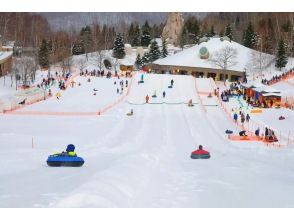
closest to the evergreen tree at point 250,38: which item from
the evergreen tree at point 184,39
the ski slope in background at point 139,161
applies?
the evergreen tree at point 184,39

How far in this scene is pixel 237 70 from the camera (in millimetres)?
64938

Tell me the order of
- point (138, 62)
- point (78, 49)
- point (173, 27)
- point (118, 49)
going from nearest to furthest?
point (138, 62) < point (118, 49) < point (78, 49) < point (173, 27)

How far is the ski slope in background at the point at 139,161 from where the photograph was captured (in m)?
13.5

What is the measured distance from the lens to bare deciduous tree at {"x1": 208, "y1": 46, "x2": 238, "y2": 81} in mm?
66125

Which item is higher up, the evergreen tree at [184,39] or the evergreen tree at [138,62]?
the evergreen tree at [184,39]

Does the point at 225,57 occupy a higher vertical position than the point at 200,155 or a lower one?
higher

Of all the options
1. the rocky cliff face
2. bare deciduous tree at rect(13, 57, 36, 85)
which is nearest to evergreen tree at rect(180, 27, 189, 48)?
the rocky cliff face

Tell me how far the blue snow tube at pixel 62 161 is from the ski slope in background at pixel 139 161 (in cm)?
36

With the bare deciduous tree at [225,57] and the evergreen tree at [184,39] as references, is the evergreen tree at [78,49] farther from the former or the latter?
the bare deciduous tree at [225,57]

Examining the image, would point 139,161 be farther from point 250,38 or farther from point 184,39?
point 184,39

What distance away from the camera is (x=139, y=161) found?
21.5m

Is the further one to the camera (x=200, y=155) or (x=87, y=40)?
(x=87, y=40)

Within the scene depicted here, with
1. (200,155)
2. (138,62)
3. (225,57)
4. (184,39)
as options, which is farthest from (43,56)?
(200,155)

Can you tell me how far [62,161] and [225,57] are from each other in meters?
49.1
